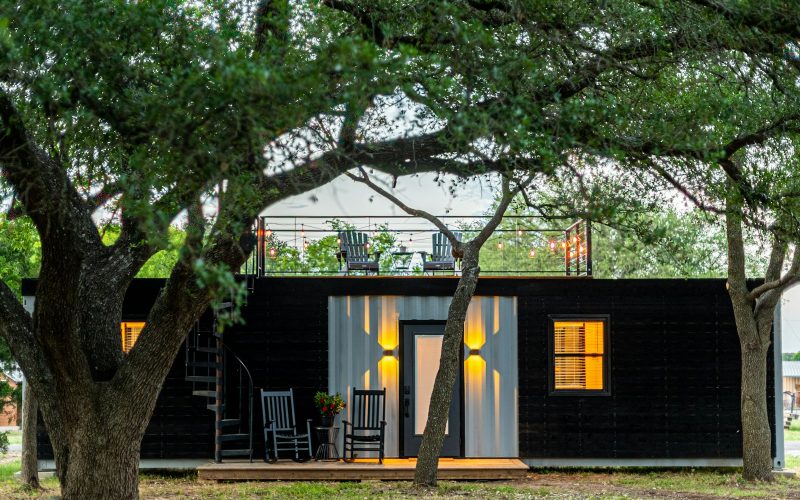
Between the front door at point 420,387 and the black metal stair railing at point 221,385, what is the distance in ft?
6.39

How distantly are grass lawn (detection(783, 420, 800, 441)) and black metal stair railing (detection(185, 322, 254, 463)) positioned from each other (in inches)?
475

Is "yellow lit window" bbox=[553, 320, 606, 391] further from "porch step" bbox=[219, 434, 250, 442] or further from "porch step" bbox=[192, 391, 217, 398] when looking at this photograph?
"porch step" bbox=[192, 391, 217, 398]

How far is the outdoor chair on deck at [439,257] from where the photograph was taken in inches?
560

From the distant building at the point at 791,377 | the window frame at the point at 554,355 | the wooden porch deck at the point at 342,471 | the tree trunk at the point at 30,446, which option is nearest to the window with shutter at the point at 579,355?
the window frame at the point at 554,355

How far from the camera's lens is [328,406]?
12328mm

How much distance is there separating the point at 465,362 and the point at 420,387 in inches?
25.9

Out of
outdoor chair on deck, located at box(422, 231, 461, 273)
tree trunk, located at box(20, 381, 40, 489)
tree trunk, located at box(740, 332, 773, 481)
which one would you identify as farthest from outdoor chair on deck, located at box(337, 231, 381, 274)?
tree trunk, located at box(740, 332, 773, 481)

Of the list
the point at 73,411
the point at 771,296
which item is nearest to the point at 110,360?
the point at 73,411

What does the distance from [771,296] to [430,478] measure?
4548mm

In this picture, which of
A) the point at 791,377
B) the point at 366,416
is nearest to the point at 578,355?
the point at 366,416

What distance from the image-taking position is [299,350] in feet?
42.0

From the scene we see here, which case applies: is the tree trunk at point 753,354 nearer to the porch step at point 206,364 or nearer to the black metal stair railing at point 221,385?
the black metal stair railing at point 221,385

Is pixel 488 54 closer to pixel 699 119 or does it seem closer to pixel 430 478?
pixel 699 119

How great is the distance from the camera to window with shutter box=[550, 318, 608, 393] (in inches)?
508
